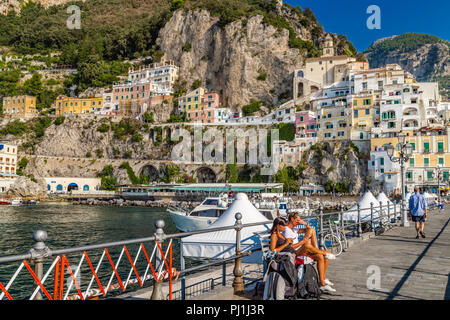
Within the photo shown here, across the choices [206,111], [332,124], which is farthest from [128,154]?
[332,124]

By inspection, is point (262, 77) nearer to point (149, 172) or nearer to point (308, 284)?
point (149, 172)

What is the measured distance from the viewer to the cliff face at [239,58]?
257ft

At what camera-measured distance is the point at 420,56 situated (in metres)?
174

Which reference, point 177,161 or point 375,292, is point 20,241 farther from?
point 177,161

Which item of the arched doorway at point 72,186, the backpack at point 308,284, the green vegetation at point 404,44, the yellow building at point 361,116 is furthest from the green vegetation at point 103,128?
the green vegetation at point 404,44

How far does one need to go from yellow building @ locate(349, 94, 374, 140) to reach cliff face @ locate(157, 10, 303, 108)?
18758mm

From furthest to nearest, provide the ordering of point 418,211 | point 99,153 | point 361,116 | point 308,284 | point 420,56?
1. point 420,56
2. point 99,153
3. point 361,116
4. point 418,211
5. point 308,284

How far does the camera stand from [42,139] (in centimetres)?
8256

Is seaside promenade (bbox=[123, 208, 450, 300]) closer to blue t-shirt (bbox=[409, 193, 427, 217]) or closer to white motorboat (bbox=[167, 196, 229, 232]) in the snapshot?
blue t-shirt (bbox=[409, 193, 427, 217])

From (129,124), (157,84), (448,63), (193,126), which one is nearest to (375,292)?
(193,126)

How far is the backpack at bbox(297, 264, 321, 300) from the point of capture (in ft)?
18.0

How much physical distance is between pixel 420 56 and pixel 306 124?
458 ft

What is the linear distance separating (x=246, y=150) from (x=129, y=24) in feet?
255

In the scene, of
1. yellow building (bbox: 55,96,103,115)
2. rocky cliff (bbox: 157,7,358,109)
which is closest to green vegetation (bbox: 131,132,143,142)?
rocky cliff (bbox: 157,7,358,109)
